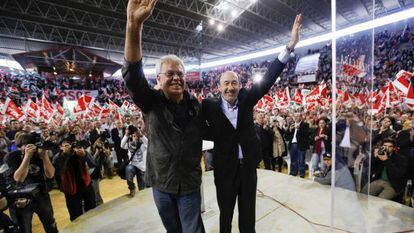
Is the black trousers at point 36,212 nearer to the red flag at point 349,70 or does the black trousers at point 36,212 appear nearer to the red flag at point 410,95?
the red flag at point 349,70

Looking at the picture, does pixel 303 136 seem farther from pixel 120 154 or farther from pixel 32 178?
pixel 32 178

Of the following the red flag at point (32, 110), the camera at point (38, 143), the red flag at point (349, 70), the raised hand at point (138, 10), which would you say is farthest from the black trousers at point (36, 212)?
the red flag at point (32, 110)

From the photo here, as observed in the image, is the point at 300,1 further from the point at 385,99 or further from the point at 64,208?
the point at 64,208

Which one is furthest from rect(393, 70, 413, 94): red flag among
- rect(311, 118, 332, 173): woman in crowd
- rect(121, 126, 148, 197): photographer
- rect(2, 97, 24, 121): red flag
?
rect(2, 97, 24, 121): red flag

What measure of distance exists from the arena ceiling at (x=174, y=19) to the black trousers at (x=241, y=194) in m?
→ 9.24

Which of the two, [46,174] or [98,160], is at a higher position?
[46,174]

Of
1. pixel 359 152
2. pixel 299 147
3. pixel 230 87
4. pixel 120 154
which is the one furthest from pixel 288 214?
pixel 120 154

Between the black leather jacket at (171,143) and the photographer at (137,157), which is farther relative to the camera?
the photographer at (137,157)

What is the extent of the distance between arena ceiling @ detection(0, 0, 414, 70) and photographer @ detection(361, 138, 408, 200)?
7.08 m

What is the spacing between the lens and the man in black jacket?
4.37 feet

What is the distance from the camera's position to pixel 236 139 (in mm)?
1880

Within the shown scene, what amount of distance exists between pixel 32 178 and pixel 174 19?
13.7 meters

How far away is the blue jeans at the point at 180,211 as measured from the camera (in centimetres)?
137

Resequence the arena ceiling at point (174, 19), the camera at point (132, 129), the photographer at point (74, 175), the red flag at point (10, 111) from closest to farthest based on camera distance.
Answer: the photographer at point (74, 175) → the camera at point (132, 129) → the red flag at point (10, 111) → the arena ceiling at point (174, 19)
